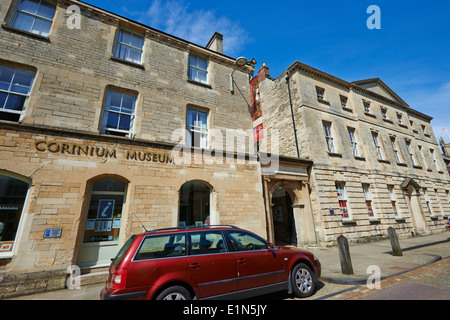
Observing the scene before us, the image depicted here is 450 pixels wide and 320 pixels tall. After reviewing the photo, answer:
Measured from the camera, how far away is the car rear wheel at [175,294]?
328 centimetres

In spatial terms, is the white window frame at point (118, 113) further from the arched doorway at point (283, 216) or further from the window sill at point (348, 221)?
the window sill at point (348, 221)

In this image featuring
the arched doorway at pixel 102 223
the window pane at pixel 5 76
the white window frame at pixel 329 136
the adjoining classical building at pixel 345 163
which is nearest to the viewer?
the arched doorway at pixel 102 223

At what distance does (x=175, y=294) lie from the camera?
3.38 meters

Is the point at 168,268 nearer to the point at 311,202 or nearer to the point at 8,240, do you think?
the point at 8,240

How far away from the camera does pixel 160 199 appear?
7.33m

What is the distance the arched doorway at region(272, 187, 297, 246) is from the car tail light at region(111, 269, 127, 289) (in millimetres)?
11103

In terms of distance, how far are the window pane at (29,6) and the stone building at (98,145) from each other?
0.05 m

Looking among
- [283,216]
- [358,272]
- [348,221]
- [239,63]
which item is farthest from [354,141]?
[358,272]

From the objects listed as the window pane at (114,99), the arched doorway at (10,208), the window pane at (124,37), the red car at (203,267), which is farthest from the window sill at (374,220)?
the window pane at (124,37)

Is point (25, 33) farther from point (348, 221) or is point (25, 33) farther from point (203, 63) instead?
point (348, 221)

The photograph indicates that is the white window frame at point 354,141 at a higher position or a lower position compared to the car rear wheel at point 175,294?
higher
